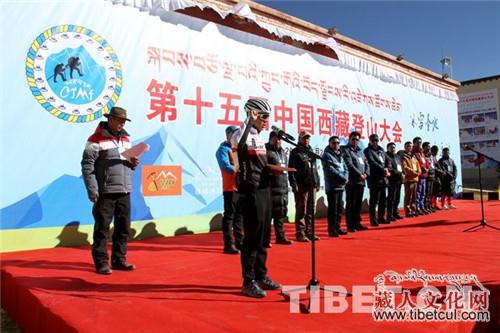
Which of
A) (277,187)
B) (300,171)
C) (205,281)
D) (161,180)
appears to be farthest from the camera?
(161,180)

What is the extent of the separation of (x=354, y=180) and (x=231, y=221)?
2227mm

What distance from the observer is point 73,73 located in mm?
4469

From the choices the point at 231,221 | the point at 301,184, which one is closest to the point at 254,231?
the point at 231,221

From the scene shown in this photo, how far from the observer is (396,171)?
258 inches

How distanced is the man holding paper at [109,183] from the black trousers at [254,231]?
1140 mm

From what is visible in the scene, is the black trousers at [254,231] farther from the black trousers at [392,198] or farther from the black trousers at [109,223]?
the black trousers at [392,198]

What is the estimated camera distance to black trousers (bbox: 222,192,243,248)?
401 centimetres

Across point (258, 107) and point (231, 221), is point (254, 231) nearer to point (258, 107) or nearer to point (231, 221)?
point (258, 107)

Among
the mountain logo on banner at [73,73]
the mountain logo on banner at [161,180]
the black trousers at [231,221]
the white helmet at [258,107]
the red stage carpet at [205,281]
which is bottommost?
the red stage carpet at [205,281]

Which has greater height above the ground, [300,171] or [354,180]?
[300,171]

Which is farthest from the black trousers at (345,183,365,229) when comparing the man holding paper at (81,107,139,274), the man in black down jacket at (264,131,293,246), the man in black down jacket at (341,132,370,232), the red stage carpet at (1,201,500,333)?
the man holding paper at (81,107,139,274)

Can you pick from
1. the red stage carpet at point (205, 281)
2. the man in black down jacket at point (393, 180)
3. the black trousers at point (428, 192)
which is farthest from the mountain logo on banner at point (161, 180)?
the black trousers at point (428, 192)

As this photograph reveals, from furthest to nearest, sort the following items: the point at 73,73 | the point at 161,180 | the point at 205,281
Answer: the point at 161,180 → the point at 73,73 → the point at 205,281

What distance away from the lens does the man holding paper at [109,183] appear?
10.2 feet
